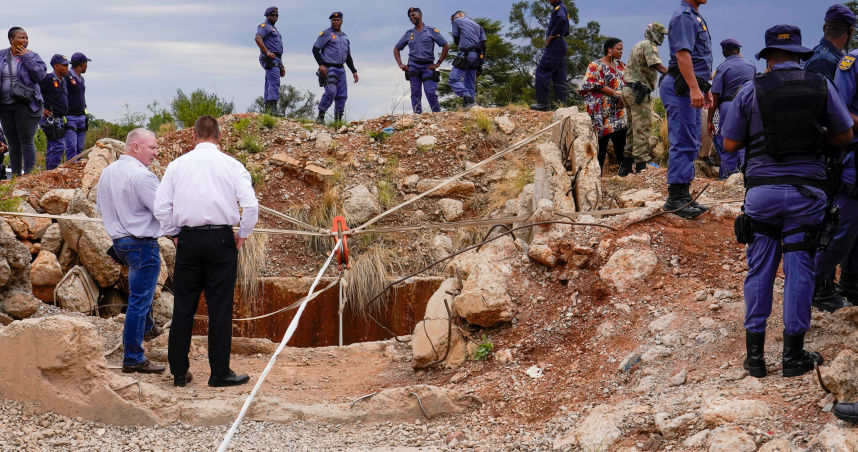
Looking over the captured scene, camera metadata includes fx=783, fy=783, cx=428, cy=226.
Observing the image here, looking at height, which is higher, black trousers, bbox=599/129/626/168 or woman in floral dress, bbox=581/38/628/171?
woman in floral dress, bbox=581/38/628/171

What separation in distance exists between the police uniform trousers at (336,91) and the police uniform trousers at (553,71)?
3018 millimetres

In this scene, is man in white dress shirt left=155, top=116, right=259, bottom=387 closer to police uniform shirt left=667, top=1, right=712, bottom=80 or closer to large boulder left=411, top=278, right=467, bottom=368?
large boulder left=411, top=278, right=467, bottom=368

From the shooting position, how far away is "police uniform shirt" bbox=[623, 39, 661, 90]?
26.9ft

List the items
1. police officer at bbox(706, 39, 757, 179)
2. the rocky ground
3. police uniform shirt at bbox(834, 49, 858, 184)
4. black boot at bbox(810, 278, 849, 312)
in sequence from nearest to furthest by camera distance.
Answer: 1. the rocky ground
2. police uniform shirt at bbox(834, 49, 858, 184)
3. black boot at bbox(810, 278, 849, 312)
4. police officer at bbox(706, 39, 757, 179)

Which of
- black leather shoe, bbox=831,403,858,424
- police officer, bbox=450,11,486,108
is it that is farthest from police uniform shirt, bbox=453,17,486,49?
black leather shoe, bbox=831,403,858,424

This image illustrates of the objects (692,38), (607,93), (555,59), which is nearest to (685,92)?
(692,38)

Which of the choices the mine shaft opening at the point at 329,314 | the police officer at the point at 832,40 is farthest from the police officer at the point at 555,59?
the police officer at the point at 832,40

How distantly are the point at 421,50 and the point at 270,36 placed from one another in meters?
2.27

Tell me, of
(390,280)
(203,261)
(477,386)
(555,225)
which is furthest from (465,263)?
(390,280)

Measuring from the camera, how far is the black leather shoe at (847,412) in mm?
3102

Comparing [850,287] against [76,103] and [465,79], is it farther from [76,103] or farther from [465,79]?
[76,103]

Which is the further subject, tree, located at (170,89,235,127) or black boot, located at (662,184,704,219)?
tree, located at (170,89,235,127)

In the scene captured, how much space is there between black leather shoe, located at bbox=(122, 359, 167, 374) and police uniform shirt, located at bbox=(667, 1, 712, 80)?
432 cm

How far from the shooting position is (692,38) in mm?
5668
